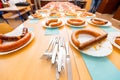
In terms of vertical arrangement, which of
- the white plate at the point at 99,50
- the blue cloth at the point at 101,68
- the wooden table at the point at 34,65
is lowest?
the wooden table at the point at 34,65

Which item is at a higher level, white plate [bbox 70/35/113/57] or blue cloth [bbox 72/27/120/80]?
white plate [bbox 70/35/113/57]

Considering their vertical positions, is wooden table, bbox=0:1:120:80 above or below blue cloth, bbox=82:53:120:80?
below

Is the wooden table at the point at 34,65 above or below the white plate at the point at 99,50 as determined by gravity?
below

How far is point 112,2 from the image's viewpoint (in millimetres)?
2531

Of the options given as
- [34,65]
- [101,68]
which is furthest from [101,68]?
[34,65]

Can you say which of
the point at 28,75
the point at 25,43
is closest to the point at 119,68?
the point at 28,75

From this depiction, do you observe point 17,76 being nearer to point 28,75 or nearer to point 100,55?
point 28,75

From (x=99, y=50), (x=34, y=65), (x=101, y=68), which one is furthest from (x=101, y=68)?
(x=34, y=65)

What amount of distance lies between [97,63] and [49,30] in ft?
1.54

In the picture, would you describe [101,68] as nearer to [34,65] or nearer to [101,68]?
[101,68]

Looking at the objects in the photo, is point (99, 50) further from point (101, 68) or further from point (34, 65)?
point (34, 65)

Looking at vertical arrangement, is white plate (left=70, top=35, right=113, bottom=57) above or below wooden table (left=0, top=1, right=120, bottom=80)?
above

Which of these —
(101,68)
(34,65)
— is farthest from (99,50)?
(34,65)

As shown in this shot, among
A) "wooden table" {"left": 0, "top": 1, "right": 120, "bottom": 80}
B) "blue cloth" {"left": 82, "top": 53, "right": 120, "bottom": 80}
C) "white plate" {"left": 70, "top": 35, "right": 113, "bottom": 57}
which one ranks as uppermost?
"white plate" {"left": 70, "top": 35, "right": 113, "bottom": 57}
